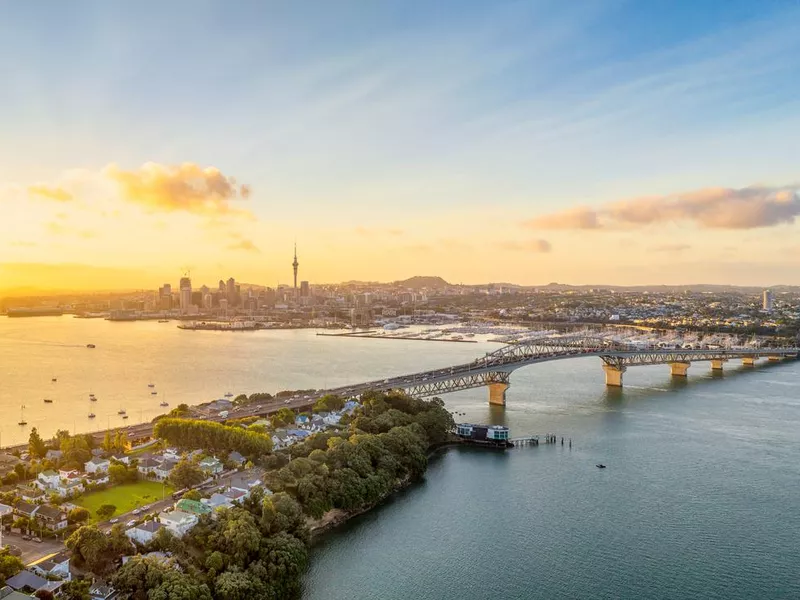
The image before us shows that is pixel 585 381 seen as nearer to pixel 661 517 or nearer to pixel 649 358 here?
pixel 649 358

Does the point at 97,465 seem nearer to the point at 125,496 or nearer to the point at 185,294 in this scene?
the point at 125,496

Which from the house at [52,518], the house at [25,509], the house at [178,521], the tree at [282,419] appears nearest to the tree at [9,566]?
the house at [52,518]

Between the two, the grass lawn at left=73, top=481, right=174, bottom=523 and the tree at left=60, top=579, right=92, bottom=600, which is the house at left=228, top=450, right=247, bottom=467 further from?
the tree at left=60, top=579, right=92, bottom=600

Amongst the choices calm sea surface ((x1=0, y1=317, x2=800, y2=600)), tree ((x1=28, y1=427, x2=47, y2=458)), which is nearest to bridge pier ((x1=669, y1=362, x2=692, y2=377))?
calm sea surface ((x1=0, y1=317, x2=800, y2=600))

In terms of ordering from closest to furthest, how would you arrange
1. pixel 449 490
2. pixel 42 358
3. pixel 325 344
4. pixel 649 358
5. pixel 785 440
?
pixel 449 490, pixel 785 440, pixel 649 358, pixel 42 358, pixel 325 344

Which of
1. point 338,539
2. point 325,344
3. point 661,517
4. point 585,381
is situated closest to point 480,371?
point 585,381

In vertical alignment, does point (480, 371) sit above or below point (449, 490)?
above

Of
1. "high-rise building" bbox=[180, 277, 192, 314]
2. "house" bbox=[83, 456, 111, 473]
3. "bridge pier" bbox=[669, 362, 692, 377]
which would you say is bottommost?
"bridge pier" bbox=[669, 362, 692, 377]
